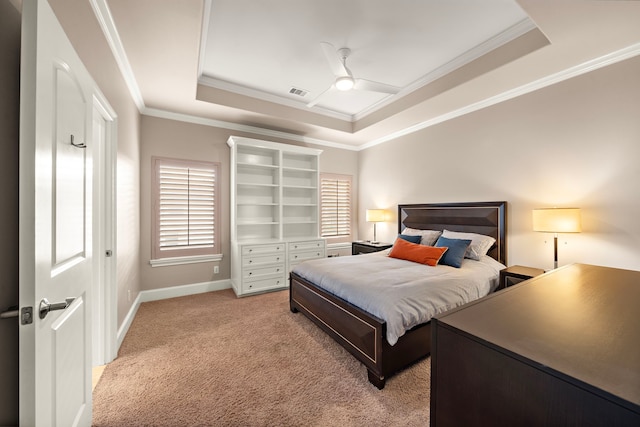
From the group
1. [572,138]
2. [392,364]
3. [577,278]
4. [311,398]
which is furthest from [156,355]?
[572,138]

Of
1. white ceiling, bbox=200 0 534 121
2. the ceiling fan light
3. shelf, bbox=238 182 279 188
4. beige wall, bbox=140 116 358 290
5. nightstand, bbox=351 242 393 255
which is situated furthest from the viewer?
nightstand, bbox=351 242 393 255

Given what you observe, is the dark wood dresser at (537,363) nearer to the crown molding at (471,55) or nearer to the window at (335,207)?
the crown molding at (471,55)

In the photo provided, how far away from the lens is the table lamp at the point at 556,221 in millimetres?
2484

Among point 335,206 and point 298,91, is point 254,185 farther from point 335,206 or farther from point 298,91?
point 335,206

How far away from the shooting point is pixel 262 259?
13.2 feet

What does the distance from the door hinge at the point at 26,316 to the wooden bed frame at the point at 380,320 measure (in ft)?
6.08

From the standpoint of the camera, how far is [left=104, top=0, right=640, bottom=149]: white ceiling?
6.85 ft

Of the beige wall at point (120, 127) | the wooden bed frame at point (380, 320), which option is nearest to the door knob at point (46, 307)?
the beige wall at point (120, 127)

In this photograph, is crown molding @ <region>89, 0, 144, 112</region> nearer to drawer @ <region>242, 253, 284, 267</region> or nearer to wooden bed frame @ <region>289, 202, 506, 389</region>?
Result: drawer @ <region>242, 253, 284, 267</region>

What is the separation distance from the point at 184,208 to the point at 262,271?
1532 mm

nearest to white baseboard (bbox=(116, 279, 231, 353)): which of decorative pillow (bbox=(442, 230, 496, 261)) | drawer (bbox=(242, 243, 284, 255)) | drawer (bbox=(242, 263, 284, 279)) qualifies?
drawer (bbox=(242, 263, 284, 279))

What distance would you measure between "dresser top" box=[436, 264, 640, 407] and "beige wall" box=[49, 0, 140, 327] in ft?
8.26

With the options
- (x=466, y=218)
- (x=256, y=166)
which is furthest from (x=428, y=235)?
(x=256, y=166)

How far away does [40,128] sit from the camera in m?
0.95
